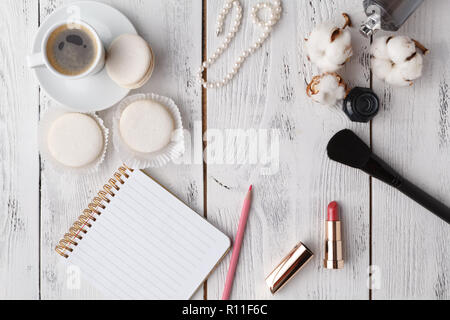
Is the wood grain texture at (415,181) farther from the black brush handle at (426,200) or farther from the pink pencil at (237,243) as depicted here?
the pink pencil at (237,243)

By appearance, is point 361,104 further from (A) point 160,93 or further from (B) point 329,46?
(A) point 160,93

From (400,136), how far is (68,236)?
49 centimetres

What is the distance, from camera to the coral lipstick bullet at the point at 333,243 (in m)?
0.60

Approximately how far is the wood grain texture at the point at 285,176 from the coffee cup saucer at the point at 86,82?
0.44ft

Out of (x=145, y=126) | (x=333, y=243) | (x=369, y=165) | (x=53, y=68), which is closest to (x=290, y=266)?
(x=333, y=243)

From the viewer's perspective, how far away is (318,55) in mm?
585

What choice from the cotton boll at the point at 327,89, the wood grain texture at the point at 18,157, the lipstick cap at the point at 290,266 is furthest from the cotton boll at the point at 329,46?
the wood grain texture at the point at 18,157

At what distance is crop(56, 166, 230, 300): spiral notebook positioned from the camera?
621 millimetres

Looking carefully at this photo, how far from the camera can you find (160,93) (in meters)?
0.62

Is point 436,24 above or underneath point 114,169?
above

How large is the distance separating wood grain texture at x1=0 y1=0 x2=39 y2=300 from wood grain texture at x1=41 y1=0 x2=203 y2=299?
2 centimetres

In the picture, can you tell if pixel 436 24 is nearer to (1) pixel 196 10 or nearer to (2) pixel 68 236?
(1) pixel 196 10

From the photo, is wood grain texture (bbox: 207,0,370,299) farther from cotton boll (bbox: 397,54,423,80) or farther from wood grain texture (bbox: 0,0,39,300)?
wood grain texture (bbox: 0,0,39,300)

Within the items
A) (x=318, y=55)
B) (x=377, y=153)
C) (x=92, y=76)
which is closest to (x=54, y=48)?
(x=92, y=76)
